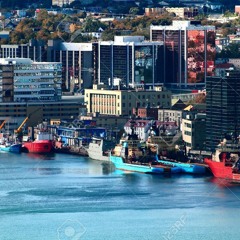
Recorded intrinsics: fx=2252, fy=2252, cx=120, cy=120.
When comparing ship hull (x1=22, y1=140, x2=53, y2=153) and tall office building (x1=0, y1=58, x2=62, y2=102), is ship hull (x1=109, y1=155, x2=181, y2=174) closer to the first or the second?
ship hull (x1=22, y1=140, x2=53, y2=153)

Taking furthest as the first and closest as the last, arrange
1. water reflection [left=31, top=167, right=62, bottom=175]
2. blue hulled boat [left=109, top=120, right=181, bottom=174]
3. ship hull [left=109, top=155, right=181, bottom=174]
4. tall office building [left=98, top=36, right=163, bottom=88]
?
tall office building [left=98, top=36, right=163, bottom=88], blue hulled boat [left=109, top=120, right=181, bottom=174], ship hull [left=109, top=155, right=181, bottom=174], water reflection [left=31, top=167, right=62, bottom=175]

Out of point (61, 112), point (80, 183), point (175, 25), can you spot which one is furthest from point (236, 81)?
point (175, 25)

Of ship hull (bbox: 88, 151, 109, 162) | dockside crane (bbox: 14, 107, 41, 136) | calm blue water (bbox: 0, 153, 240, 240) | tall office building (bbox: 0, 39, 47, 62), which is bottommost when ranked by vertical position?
calm blue water (bbox: 0, 153, 240, 240)

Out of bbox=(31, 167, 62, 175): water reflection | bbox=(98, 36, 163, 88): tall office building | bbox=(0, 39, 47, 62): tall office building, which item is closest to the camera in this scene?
bbox=(31, 167, 62, 175): water reflection

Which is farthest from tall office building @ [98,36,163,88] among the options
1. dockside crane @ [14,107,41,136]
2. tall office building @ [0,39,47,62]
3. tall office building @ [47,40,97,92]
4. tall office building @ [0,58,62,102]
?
dockside crane @ [14,107,41,136]

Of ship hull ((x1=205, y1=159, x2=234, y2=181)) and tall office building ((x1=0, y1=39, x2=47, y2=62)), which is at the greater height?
tall office building ((x1=0, y1=39, x2=47, y2=62))

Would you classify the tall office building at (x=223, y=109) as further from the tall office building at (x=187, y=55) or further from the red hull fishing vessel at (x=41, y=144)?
the tall office building at (x=187, y=55)
